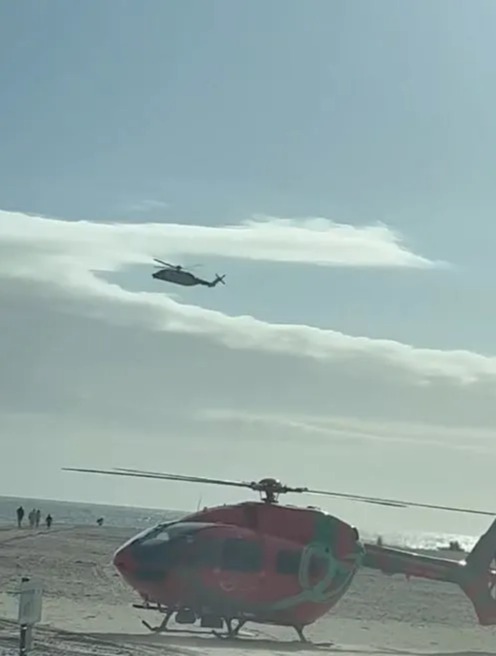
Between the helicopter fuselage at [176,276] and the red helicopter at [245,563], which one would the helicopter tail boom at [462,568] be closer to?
the red helicopter at [245,563]

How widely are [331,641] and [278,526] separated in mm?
3021

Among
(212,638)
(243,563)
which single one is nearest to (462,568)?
(243,563)

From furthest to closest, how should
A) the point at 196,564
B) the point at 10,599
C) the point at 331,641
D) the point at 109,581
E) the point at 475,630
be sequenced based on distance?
the point at 109,581, the point at 475,630, the point at 10,599, the point at 331,641, the point at 196,564

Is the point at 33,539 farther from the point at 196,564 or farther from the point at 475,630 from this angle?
the point at 196,564

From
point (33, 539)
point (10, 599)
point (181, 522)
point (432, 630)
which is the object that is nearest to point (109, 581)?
point (10, 599)

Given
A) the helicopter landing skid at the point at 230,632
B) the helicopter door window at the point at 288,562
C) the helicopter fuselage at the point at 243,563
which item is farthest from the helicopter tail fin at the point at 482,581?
the helicopter landing skid at the point at 230,632

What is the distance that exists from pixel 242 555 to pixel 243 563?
0.14m

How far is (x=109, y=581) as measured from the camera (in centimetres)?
3444

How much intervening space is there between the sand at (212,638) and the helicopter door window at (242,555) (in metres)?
1.32

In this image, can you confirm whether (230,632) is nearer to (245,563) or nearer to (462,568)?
(245,563)

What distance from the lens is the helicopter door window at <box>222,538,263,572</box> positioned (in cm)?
2194

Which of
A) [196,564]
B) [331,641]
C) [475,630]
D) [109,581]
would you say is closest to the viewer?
[196,564]

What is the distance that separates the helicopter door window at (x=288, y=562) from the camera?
72.9 ft

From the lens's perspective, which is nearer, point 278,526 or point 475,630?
point 278,526
